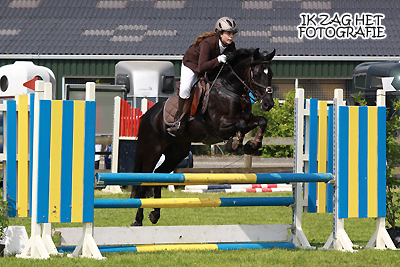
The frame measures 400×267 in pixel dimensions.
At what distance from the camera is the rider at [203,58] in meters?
5.29

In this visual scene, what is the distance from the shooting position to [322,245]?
17.4ft

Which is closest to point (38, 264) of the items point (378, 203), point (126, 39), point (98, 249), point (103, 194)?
point (98, 249)

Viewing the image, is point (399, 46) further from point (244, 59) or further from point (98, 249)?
point (98, 249)

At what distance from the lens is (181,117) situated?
559cm

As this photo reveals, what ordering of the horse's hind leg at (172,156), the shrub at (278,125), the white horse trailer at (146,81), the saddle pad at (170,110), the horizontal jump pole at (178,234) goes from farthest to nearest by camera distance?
the shrub at (278,125)
the white horse trailer at (146,81)
the horse's hind leg at (172,156)
the saddle pad at (170,110)
the horizontal jump pole at (178,234)

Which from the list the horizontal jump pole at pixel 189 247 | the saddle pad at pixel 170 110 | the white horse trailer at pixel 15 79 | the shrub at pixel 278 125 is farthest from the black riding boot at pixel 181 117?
the shrub at pixel 278 125

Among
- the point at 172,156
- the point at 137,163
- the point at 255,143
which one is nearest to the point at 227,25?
the point at 255,143

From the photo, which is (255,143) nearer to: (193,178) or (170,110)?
(193,178)

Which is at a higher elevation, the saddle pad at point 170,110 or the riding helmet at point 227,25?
the riding helmet at point 227,25

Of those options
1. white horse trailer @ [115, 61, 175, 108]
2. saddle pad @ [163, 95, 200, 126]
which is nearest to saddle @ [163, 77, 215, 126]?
saddle pad @ [163, 95, 200, 126]

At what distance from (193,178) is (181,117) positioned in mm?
1236

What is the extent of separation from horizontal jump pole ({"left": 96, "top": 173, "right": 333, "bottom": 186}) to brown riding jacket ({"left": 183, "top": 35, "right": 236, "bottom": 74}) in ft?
4.04

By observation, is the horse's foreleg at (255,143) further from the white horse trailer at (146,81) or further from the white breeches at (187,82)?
the white horse trailer at (146,81)

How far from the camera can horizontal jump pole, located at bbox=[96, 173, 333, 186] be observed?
4234 millimetres
